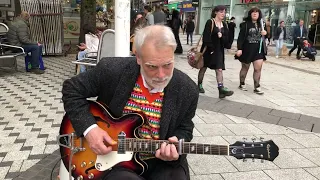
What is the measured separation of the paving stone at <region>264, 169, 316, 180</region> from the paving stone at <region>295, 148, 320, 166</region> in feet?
1.10

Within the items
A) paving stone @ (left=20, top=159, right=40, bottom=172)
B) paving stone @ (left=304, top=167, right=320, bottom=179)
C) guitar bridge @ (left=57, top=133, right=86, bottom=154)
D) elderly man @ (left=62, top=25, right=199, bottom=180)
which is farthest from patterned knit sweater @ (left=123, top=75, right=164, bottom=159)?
paving stone @ (left=304, top=167, right=320, bottom=179)

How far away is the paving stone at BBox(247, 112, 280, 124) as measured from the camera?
4.55 meters

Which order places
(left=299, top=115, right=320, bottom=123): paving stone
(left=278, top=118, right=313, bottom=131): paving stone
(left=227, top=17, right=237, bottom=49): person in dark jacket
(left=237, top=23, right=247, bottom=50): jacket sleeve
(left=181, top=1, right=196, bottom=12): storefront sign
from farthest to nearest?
1. (left=181, top=1, right=196, bottom=12): storefront sign
2. (left=237, top=23, right=247, bottom=50): jacket sleeve
3. (left=227, top=17, right=237, bottom=49): person in dark jacket
4. (left=299, top=115, right=320, bottom=123): paving stone
5. (left=278, top=118, right=313, bottom=131): paving stone

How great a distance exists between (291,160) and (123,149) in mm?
2260

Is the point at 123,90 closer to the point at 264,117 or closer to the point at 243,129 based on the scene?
the point at 243,129

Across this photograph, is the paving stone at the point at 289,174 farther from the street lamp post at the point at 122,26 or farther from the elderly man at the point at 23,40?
the elderly man at the point at 23,40

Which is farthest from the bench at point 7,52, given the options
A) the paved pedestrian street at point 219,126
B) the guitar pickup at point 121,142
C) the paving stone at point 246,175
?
the guitar pickup at point 121,142

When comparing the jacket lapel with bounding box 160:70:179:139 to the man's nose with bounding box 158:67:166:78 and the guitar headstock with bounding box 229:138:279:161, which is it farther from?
the guitar headstock with bounding box 229:138:279:161

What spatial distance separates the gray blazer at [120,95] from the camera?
1896 millimetres

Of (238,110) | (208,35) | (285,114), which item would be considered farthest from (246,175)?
(208,35)

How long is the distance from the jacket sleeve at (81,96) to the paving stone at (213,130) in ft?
7.58

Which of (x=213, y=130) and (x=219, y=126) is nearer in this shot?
(x=213, y=130)

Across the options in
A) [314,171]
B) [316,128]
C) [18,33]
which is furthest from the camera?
[18,33]

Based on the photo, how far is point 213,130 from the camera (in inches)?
161
